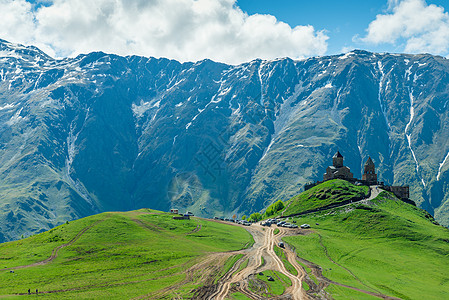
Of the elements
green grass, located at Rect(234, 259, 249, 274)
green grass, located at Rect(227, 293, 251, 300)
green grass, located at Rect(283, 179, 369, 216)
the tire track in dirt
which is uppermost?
green grass, located at Rect(283, 179, 369, 216)

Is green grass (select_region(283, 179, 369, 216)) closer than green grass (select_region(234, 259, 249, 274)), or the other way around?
green grass (select_region(234, 259, 249, 274))

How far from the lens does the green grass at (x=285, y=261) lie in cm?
9159

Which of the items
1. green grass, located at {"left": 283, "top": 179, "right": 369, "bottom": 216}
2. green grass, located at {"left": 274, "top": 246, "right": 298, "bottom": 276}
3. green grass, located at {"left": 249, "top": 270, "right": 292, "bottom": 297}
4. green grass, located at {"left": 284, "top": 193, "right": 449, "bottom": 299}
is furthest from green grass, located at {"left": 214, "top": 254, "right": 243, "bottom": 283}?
green grass, located at {"left": 283, "top": 179, "right": 369, "bottom": 216}

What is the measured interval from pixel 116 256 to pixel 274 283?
3979cm

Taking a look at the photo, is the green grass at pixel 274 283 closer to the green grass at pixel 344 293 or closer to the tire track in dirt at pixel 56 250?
the green grass at pixel 344 293

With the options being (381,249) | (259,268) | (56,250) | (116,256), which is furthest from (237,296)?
(381,249)

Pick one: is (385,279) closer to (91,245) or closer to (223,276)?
(223,276)

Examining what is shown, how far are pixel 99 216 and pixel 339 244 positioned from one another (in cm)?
7641

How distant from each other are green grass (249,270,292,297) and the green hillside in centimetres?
1336

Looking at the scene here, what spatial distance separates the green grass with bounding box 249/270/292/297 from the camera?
75.9 metres

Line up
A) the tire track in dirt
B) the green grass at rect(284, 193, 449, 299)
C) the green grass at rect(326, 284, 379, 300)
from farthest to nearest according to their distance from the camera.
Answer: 1. the green grass at rect(284, 193, 449, 299)
2. the tire track in dirt
3. the green grass at rect(326, 284, 379, 300)

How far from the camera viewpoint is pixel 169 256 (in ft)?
324

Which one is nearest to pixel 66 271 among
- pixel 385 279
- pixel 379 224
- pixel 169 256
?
pixel 169 256

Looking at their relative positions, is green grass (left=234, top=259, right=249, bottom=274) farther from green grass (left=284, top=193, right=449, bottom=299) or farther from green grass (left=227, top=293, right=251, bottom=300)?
green grass (left=284, top=193, right=449, bottom=299)
